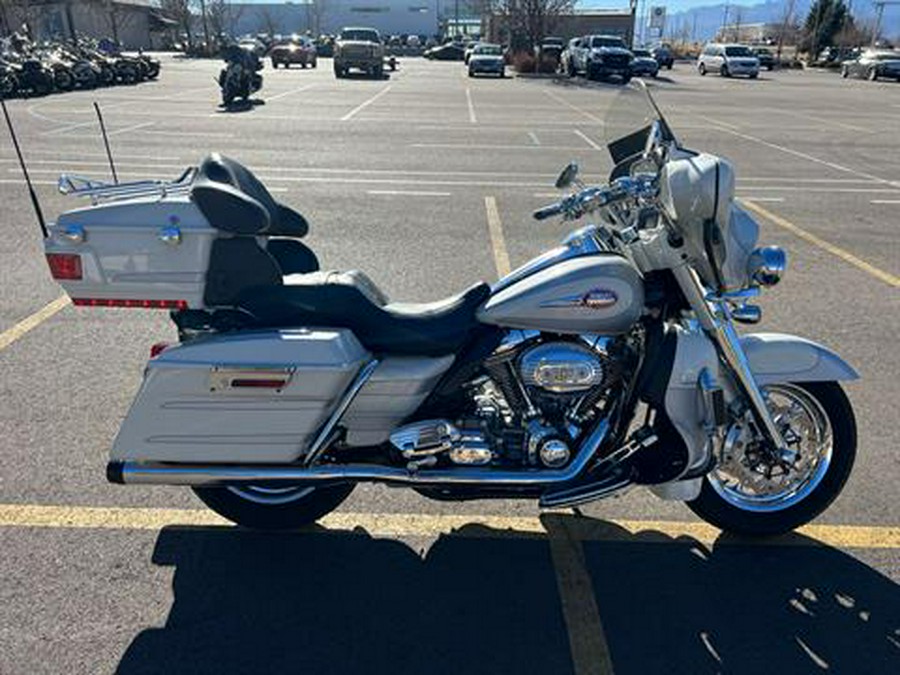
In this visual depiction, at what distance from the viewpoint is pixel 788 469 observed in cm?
302

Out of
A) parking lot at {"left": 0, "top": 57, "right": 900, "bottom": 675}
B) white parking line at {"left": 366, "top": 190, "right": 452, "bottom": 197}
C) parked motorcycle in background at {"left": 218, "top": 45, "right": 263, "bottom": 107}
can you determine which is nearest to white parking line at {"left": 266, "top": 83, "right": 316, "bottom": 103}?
parked motorcycle in background at {"left": 218, "top": 45, "right": 263, "bottom": 107}

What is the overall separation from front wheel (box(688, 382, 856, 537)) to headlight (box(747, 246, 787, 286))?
1.89 ft

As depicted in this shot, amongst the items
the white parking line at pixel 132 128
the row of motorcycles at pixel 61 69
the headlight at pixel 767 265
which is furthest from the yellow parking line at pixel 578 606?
the row of motorcycles at pixel 61 69

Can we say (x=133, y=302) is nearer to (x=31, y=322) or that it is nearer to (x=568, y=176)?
(x=568, y=176)

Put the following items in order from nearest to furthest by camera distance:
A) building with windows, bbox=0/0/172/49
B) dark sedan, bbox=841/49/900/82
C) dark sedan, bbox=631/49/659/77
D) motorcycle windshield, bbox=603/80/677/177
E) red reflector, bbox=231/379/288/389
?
red reflector, bbox=231/379/288/389 < motorcycle windshield, bbox=603/80/677/177 < dark sedan, bbox=631/49/659/77 < dark sedan, bbox=841/49/900/82 < building with windows, bbox=0/0/172/49

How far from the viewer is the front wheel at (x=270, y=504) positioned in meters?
3.07

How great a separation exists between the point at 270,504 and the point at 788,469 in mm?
2199

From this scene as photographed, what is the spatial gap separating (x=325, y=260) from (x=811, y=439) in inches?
177

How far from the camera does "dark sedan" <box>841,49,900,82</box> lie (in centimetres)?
3716

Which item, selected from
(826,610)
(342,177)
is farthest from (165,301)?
(342,177)

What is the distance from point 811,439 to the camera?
3055 mm

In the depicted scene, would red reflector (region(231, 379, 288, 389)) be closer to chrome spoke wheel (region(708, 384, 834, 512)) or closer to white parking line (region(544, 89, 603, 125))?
chrome spoke wheel (region(708, 384, 834, 512))

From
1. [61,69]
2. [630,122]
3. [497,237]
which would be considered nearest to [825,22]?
[61,69]

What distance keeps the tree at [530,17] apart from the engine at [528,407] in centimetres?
3886
